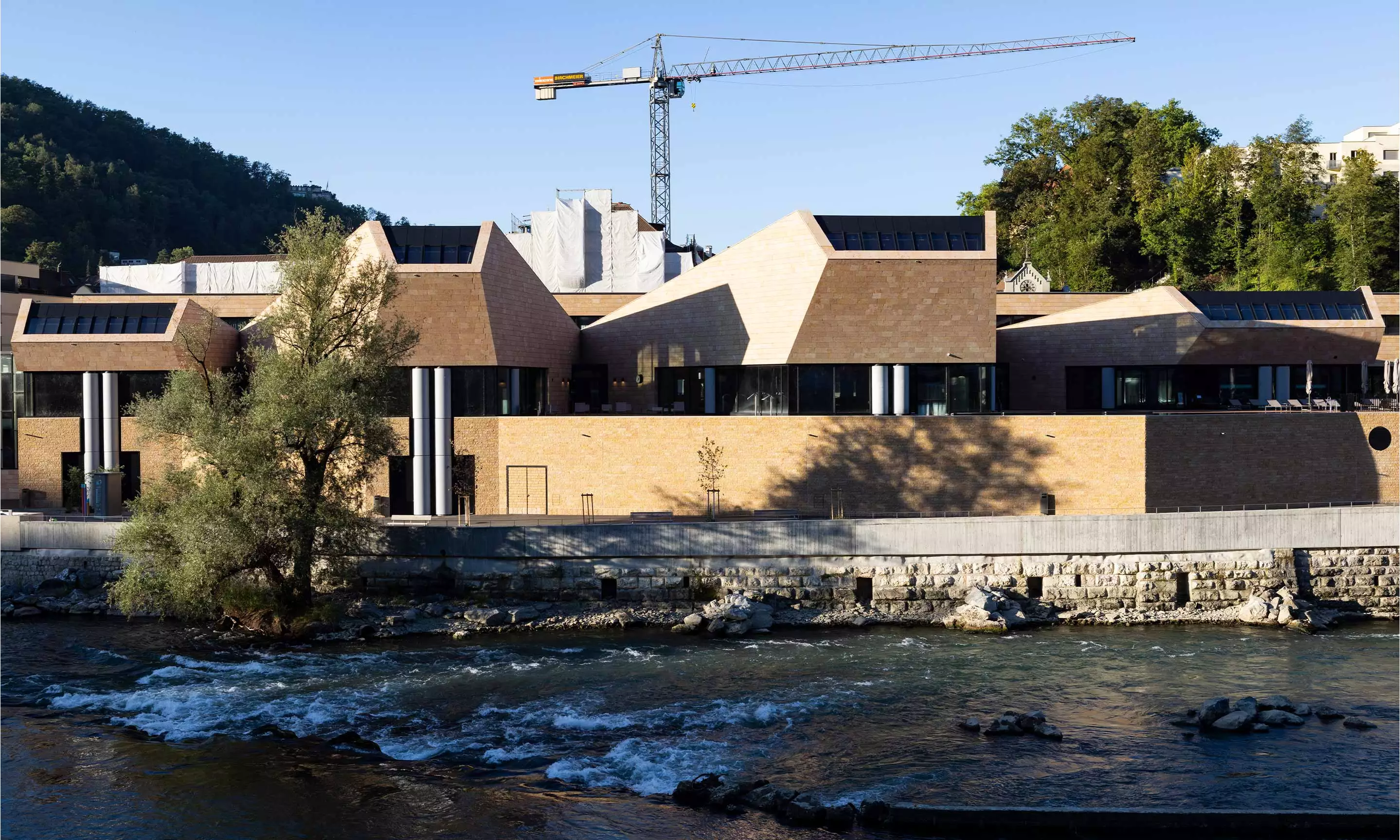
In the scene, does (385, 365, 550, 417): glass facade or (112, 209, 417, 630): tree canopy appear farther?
(385, 365, 550, 417): glass facade

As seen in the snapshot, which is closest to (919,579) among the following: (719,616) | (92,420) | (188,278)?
(719,616)

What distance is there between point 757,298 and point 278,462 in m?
19.9

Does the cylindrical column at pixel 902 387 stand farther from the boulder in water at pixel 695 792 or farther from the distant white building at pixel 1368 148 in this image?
the distant white building at pixel 1368 148

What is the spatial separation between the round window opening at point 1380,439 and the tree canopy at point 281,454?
3788cm

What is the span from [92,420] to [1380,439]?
52.8m

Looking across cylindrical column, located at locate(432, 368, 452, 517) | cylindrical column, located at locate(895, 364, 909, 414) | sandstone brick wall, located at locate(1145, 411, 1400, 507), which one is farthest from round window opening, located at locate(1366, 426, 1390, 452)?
cylindrical column, located at locate(432, 368, 452, 517)

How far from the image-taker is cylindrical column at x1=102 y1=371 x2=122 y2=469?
45.4 metres

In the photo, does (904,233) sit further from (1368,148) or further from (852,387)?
(1368,148)

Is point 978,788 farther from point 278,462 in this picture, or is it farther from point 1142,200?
point 1142,200

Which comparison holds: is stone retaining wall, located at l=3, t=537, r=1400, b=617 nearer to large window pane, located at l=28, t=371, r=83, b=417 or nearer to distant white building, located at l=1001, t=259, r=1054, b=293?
large window pane, located at l=28, t=371, r=83, b=417

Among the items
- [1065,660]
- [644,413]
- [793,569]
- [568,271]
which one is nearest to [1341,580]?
[1065,660]

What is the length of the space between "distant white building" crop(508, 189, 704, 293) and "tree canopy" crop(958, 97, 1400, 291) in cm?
2609

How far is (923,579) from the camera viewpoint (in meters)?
37.4

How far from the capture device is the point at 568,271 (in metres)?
72.0
